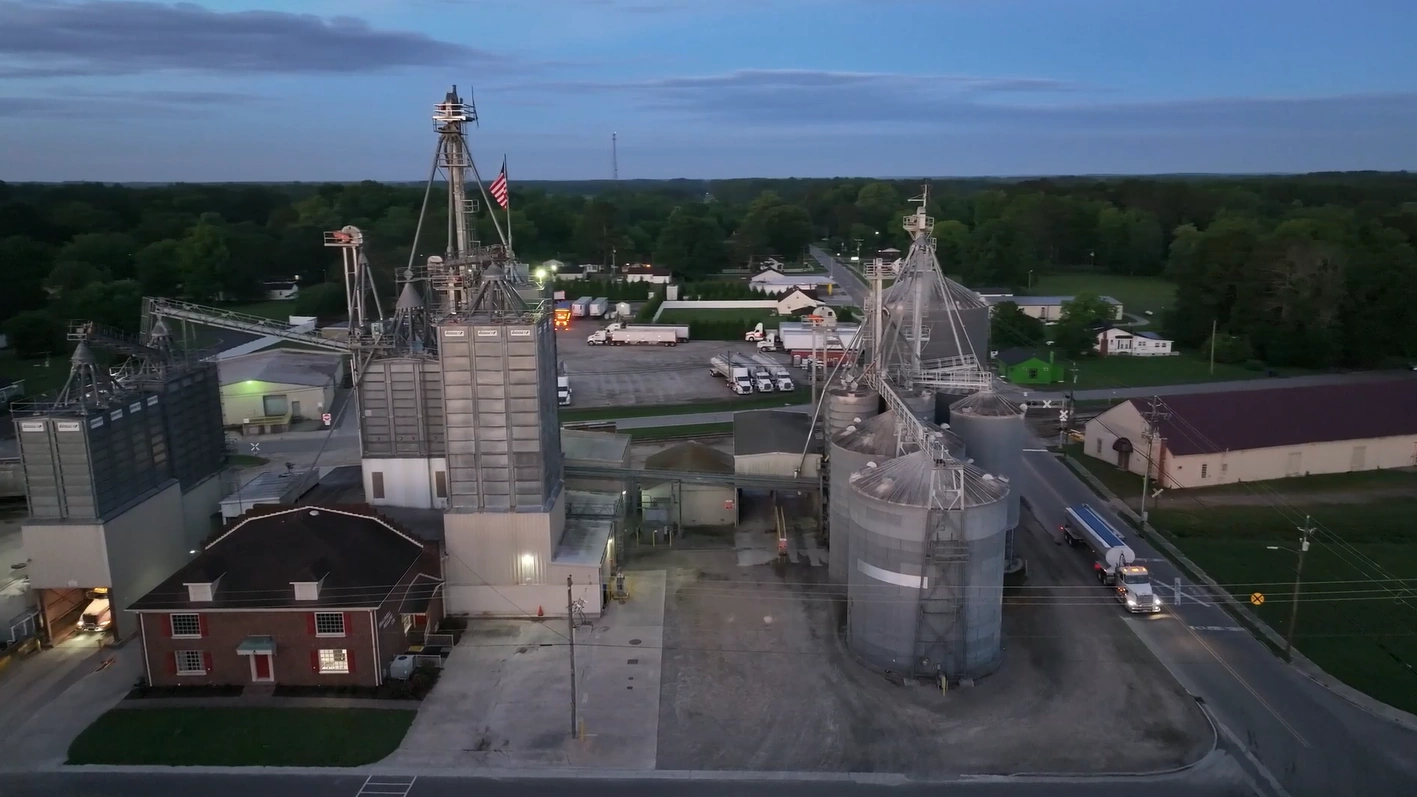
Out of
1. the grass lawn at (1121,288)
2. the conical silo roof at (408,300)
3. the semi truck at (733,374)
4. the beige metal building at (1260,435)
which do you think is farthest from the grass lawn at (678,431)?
the grass lawn at (1121,288)

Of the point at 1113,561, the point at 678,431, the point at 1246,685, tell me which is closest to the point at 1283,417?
the point at 1113,561

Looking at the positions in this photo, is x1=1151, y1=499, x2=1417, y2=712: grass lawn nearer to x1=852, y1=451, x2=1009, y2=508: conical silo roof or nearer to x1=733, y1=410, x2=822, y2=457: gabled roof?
x1=852, y1=451, x2=1009, y2=508: conical silo roof

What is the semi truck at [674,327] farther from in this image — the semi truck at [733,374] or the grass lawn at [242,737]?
the grass lawn at [242,737]

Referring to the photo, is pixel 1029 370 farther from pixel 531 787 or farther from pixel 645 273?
pixel 645 273

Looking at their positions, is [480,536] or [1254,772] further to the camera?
[480,536]

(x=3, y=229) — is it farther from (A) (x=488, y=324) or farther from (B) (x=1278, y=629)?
(B) (x=1278, y=629)

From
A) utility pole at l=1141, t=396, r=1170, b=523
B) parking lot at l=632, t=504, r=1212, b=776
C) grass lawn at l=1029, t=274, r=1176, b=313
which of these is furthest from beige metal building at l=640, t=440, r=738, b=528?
grass lawn at l=1029, t=274, r=1176, b=313

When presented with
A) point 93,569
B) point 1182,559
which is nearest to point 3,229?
point 93,569
